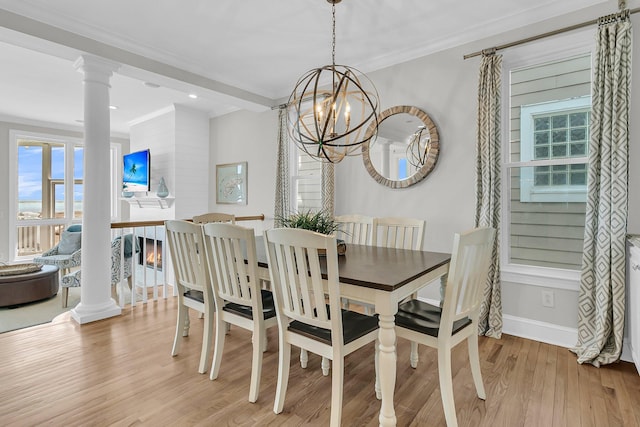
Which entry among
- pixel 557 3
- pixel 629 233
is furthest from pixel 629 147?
pixel 557 3

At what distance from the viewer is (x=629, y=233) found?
2.42 meters

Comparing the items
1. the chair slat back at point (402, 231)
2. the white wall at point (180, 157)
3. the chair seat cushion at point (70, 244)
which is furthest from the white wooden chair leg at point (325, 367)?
the chair seat cushion at point (70, 244)

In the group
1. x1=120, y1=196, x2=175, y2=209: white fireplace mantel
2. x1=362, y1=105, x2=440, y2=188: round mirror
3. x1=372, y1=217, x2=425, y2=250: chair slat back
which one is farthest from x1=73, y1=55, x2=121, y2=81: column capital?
x1=372, y1=217, x2=425, y2=250: chair slat back

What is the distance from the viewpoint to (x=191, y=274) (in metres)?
2.41

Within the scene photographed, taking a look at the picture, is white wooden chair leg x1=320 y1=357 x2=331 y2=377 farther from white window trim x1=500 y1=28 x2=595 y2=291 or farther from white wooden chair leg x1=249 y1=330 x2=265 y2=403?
white window trim x1=500 y1=28 x2=595 y2=291

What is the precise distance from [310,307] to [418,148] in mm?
2278

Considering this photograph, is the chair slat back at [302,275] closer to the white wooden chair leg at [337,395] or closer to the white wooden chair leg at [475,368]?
the white wooden chair leg at [337,395]

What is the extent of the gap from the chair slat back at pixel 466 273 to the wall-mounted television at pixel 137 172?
535cm

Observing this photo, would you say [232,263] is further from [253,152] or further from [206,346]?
[253,152]

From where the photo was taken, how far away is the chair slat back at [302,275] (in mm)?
1587

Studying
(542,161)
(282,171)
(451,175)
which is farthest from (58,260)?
(542,161)

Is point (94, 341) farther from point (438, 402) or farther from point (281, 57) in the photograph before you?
point (281, 57)

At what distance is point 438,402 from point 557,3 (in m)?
3.00

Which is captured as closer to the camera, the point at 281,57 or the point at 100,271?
the point at 100,271
